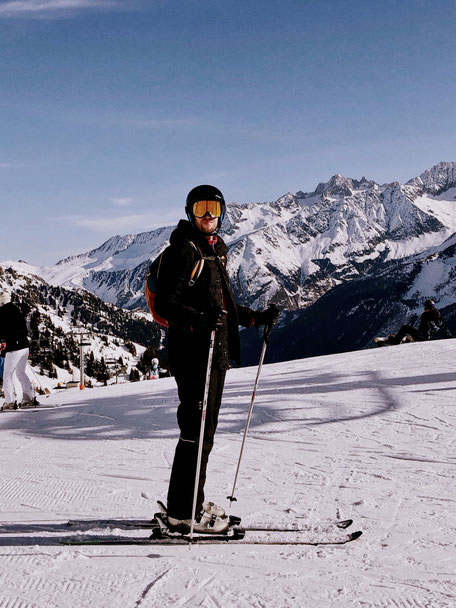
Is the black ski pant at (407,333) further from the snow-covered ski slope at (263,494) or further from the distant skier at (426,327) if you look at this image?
the snow-covered ski slope at (263,494)

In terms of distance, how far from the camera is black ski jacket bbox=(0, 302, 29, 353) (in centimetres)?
1025

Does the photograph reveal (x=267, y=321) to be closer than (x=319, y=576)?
No

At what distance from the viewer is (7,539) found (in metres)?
3.86

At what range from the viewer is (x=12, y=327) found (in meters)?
10.3

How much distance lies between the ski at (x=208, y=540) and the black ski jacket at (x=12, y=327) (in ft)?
23.9

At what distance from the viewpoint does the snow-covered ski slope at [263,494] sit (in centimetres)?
298

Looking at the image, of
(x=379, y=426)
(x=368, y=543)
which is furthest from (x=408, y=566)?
(x=379, y=426)

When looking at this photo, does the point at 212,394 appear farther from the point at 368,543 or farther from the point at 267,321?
the point at 368,543

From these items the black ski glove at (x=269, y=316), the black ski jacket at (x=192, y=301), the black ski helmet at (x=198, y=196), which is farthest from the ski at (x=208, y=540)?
the black ski helmet at (x=198, y=196)

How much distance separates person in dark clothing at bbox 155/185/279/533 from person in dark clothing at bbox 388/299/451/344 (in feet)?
56.9

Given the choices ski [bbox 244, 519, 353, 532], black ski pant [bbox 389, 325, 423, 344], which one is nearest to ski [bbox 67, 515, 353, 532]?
ski [bbox 244, 519, 353, 532]

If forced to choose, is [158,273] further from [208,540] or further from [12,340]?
[12,340]

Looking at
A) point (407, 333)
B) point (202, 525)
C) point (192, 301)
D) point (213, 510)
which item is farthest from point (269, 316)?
point (407, 333)

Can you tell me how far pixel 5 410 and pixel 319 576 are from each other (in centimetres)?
1000
